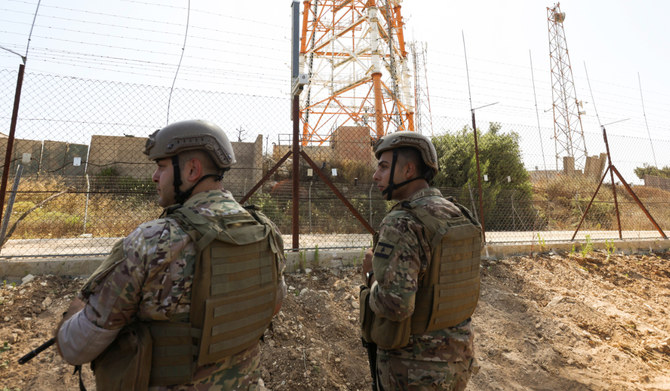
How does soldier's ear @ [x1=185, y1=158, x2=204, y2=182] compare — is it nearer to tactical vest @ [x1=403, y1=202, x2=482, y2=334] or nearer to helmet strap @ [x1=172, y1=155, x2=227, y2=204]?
helmet strap @ [x1=172, y1=155, x2=227, y2=204]

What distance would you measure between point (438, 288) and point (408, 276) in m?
0.24

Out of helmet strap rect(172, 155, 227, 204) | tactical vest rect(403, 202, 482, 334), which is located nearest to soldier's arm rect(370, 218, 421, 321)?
tactical vest rect(403, 202, 482, 334)

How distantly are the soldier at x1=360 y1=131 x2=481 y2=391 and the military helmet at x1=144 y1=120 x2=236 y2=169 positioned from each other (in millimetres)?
875

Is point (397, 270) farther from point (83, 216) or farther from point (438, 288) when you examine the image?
point (83, 216)

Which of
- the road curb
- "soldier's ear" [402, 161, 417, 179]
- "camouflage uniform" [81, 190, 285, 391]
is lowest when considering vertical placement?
the road curb

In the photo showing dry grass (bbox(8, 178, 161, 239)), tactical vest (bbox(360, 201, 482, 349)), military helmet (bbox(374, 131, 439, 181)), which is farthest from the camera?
dry grass (bbox(8, 178, 161, 239))

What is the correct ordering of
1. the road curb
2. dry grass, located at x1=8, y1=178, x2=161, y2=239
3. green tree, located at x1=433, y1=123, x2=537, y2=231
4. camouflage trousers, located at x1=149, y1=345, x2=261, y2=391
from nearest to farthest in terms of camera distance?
camouflage trousers, located at x1=149, y1=345, x2=261, y2=391 < the road curb < dry grass, located at x1=8, y1=178, x2=161, y2=239 < green tree, located at x1=433, y1=123, x2=537, y2=231

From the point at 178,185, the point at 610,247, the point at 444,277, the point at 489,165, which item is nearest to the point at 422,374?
the point at 444,277

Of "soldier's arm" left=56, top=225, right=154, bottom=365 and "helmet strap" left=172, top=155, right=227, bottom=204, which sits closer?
"soldier's arm" left=56, top=225, right=154, bottom=365

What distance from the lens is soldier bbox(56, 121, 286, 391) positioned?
1.12 metres

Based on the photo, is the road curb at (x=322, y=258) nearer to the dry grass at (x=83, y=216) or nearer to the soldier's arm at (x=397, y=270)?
the dry grass at (x=83, y=216)

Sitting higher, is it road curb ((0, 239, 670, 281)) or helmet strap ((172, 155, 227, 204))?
helmet strap ((172, 155, 227, 204))

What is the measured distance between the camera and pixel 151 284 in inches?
44.9

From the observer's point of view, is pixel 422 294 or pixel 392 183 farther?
pixel 392 183
